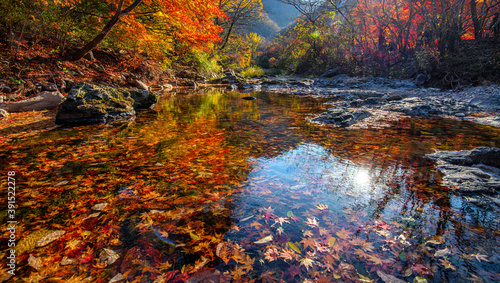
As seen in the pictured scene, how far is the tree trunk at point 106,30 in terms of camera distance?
7.60 metres

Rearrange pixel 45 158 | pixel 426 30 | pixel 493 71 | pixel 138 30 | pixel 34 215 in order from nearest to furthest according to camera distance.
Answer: pixel 34 215 → pixel 45 158 → pixel 138 30 → pixel 493 71 → pixel 426 30

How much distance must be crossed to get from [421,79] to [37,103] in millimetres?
20361

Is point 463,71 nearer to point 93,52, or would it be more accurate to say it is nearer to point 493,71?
point 493,71

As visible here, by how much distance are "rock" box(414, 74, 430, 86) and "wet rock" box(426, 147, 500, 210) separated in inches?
553

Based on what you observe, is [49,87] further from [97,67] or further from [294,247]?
[294,247]

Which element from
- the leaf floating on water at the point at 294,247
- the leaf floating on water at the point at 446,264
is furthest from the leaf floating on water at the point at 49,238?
the leaf floating on water at the point at 446,264

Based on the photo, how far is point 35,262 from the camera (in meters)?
1.54

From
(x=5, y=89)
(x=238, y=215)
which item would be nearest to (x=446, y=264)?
(x=238, y=215)

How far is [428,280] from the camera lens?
145 cm

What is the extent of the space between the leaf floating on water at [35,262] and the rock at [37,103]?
7156mm

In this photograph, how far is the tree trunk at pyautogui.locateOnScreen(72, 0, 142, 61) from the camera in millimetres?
7598

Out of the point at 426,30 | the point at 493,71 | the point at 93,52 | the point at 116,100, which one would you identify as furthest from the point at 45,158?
the point at 426,30

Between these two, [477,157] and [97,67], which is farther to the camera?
[97,67]

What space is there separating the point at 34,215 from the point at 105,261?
1117 mm
